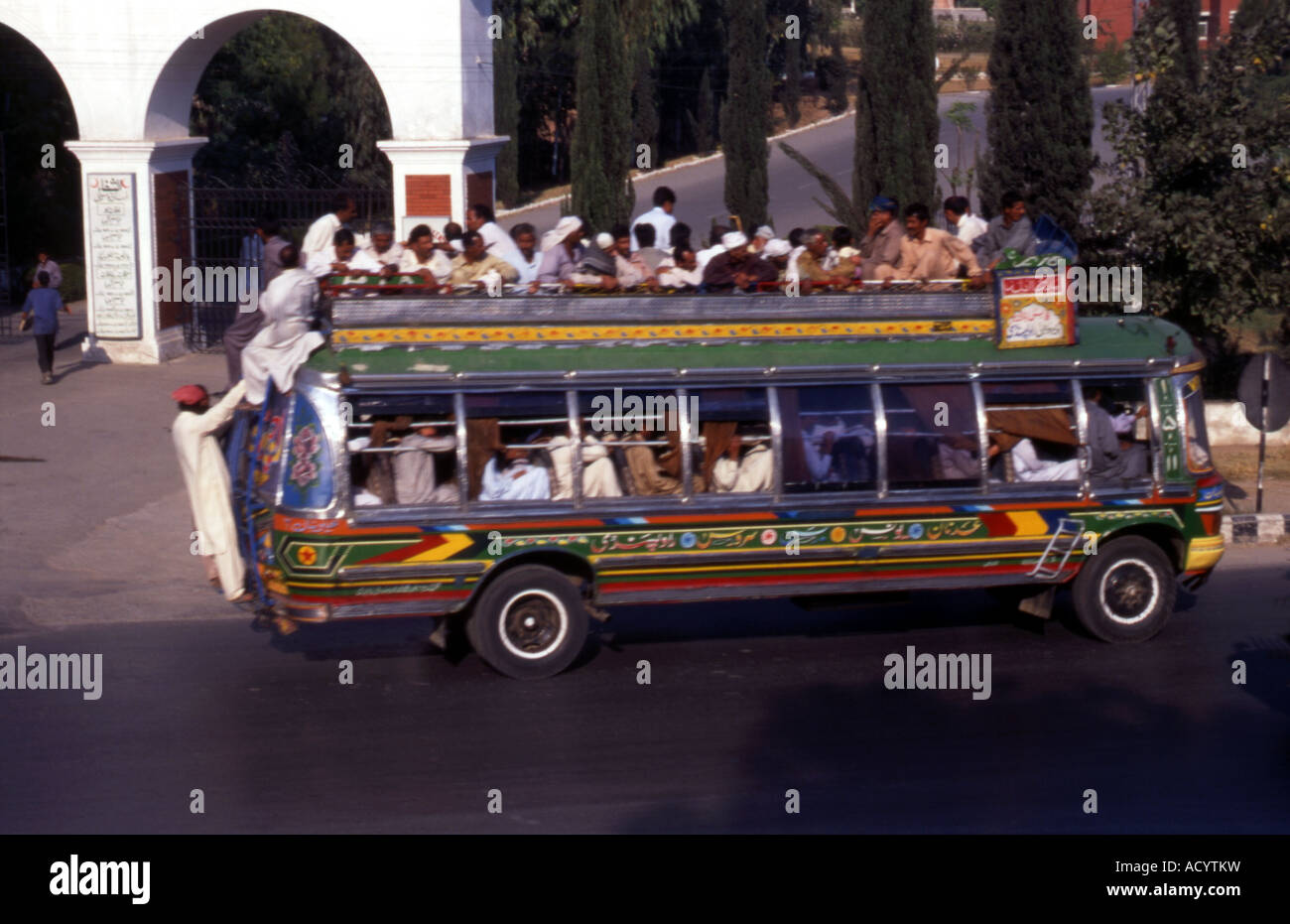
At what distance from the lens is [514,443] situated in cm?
934

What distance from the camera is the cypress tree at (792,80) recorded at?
5412 centimetres

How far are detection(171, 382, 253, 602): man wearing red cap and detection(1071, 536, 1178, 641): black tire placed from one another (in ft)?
17.7

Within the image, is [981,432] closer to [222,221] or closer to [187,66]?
[222,221]

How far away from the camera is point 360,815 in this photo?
7.26 metres

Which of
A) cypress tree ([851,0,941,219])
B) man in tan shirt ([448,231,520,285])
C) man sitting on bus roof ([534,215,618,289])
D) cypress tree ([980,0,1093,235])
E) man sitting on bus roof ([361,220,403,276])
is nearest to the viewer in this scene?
man in tan shirt ([448,231,520,285])

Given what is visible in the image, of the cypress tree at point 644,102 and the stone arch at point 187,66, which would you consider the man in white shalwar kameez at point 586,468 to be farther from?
the cypress tree at point 644,102

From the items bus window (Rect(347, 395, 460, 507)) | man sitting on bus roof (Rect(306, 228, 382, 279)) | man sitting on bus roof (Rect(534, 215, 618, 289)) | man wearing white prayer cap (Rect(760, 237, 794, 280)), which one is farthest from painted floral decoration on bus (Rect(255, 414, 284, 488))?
man wearing white prayer cap (Rect(760, 237, 794, 280))

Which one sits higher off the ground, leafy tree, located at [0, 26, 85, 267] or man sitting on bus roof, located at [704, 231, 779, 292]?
leafy tree, located at [0, 26, 85, 267]

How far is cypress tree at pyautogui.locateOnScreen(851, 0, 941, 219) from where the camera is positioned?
24.3 meters

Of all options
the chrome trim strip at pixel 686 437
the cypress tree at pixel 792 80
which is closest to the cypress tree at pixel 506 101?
the cypress tree at pixel 792 80

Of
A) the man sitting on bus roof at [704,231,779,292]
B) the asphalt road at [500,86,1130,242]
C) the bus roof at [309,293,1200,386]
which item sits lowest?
the bus roof at [309,293,1200,386]

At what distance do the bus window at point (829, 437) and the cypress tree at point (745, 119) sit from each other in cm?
2701

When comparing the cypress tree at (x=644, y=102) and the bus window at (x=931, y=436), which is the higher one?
the cypress tree at (x=644, y=102)

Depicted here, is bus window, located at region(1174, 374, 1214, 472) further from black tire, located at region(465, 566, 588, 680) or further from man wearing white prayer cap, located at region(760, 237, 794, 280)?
black tire, located at region(465, 566, 588, 680)
